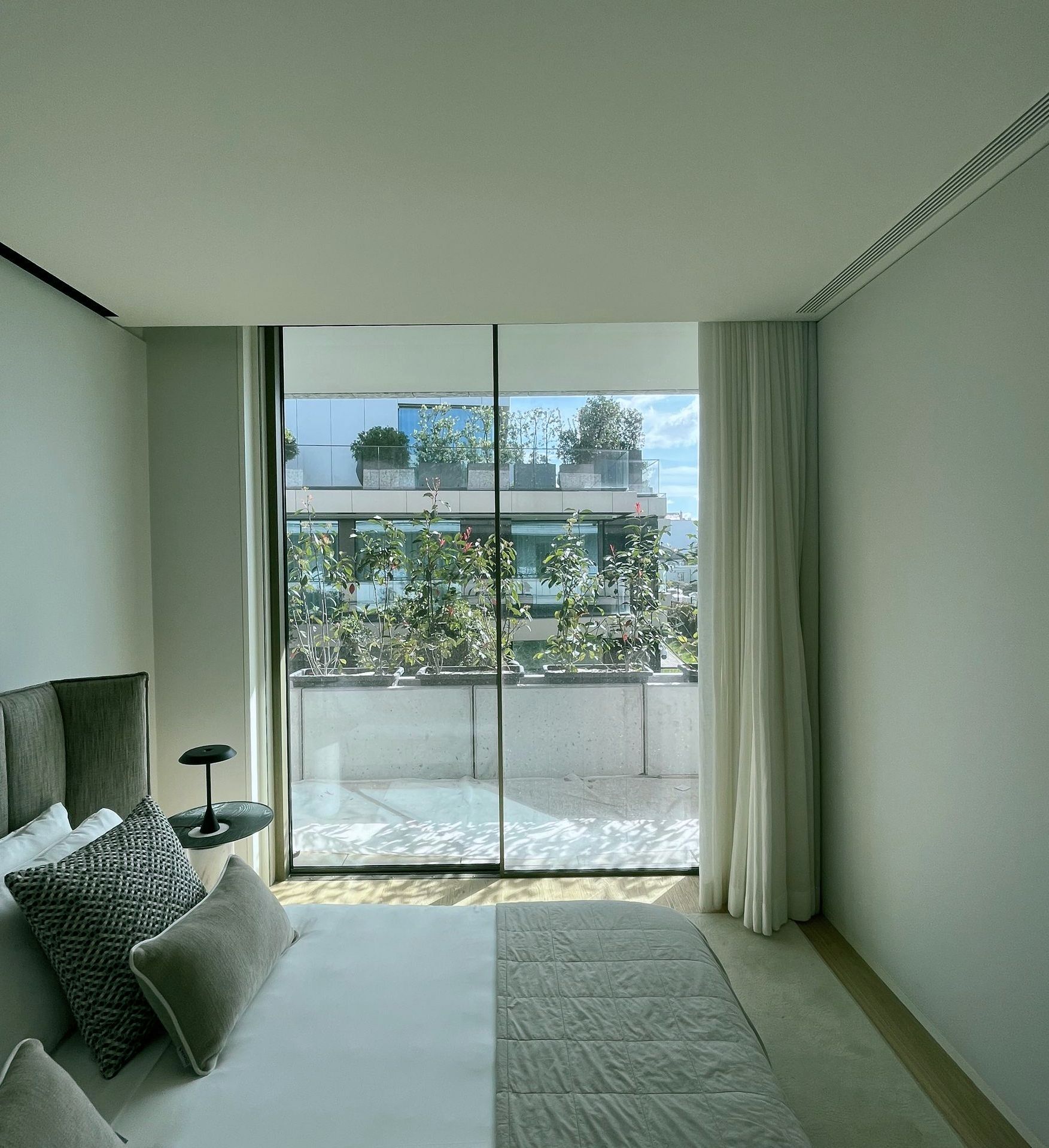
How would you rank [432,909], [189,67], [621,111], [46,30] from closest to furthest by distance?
[46,30]
[189,67]
[621,111]
[432,909]

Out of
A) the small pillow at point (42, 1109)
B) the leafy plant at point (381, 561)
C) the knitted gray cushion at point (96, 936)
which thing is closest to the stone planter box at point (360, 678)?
the leafy plant at point (381, 561)

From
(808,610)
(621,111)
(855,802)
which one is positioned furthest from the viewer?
(808,610)

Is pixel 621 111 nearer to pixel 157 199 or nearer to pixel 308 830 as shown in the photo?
pixel 157 199

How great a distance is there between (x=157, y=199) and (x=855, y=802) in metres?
3.27

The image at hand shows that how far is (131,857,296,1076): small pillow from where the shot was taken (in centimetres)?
168

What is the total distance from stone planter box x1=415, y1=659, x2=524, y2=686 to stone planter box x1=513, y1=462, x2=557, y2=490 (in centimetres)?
87

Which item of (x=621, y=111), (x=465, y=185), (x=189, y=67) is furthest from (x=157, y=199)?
(x=621, y=111)

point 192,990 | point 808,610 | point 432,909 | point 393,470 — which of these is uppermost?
point 393,470

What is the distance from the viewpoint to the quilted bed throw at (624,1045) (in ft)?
4.91

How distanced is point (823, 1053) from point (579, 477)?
2.52 meters

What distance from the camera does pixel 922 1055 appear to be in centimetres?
250

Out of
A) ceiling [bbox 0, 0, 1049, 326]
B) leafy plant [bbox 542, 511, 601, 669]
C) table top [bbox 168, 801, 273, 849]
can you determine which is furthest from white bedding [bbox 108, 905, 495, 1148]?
ceiling [bbox 0, 0, 1049, 326]

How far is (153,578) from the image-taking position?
3600 millimetres

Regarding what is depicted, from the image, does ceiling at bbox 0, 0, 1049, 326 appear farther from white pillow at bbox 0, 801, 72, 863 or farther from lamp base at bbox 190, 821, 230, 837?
lamp base at bbox 190, 821, 230, 837
